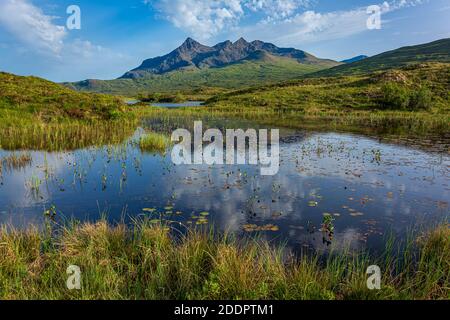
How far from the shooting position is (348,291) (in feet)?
22.0

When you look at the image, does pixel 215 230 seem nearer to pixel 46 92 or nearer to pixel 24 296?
pixel 24 296

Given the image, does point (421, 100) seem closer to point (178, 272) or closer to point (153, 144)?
point (153, 144)

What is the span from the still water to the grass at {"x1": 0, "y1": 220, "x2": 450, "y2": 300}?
81.4 inches

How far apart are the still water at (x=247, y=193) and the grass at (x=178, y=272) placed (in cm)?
207

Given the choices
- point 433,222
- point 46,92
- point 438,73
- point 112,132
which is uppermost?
point 438,73

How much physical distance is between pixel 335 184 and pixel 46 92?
40379 millimetres

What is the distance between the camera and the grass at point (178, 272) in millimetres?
6422

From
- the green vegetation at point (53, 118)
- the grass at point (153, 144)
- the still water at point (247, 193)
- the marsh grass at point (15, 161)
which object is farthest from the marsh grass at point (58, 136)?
the marsh grass at point (15, 161)

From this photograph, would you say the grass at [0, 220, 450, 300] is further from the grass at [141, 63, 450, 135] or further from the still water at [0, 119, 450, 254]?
the grass at [141, 63, 450, 135]

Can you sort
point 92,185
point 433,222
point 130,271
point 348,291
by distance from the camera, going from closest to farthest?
point 348,291, point 130,271, point 433,222, point 92,185

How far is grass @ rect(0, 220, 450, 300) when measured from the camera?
642cm

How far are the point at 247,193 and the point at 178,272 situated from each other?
763 cm

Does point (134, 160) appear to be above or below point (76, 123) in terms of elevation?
below
